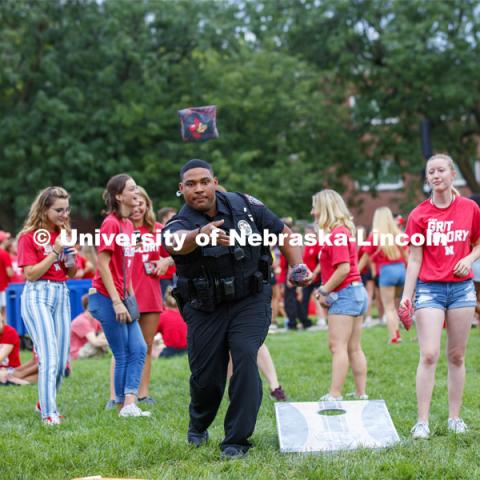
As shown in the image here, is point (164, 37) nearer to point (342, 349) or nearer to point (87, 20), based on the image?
point (87, 20)

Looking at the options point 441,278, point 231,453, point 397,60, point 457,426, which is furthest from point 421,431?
point 397,60

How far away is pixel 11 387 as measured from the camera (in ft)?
33.7

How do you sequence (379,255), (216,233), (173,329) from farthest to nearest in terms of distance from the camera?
(379,255) < (173,329) < (216,233)

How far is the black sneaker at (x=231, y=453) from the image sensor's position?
571 cm

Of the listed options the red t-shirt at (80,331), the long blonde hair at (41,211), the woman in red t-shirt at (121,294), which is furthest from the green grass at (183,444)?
the red t-shirt at (80,331)

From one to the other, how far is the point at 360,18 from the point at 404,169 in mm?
6276

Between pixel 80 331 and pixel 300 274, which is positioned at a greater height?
pixel 300 274

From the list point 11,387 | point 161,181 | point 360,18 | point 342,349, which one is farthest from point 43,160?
point 342,349

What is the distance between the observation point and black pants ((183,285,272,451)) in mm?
5730

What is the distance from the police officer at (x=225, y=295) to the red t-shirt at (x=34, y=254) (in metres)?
1.94

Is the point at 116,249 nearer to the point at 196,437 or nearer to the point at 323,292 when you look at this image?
the point at 323,292

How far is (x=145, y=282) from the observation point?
8.24 m

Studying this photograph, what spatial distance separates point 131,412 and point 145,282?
1331 millimetres

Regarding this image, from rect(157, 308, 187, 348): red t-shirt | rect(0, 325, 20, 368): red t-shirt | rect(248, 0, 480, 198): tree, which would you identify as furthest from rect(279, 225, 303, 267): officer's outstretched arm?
rect(248, 0, 480, 198): tree
